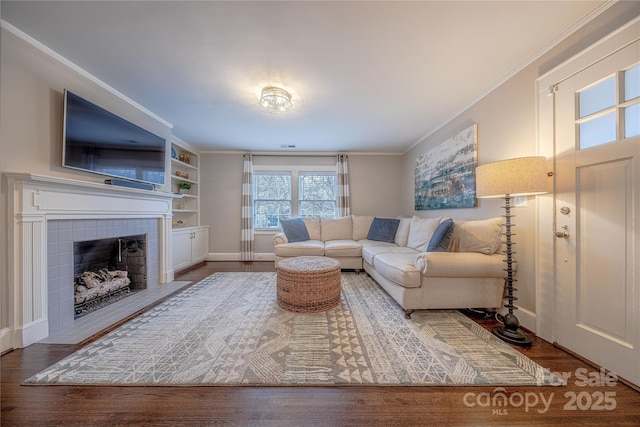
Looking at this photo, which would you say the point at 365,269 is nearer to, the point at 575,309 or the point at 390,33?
the point at 575,309

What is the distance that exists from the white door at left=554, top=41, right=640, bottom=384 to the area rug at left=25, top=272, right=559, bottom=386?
45 centimetres

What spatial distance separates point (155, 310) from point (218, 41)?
8.31 ft

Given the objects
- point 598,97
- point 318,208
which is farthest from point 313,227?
point 598,97

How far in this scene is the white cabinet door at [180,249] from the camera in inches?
142

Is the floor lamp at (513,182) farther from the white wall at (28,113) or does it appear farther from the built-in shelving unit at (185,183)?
the built-in shelving unit at (185,183)

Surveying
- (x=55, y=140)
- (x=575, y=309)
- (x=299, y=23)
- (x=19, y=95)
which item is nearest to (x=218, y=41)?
(x=299, y=23)

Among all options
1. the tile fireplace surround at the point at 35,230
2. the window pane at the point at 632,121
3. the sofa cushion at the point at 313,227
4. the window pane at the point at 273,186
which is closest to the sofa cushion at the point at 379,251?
the sofa cushion at the point at 313,227

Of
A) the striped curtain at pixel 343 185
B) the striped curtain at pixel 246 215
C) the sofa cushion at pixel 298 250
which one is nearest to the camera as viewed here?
the sofa cushion at pixel 298 250

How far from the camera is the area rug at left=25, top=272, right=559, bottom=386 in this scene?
4.31 ft

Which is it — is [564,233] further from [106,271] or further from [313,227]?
Answer: [106,271]

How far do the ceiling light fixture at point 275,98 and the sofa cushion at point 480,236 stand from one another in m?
2.33

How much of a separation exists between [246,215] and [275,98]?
9.48 ft

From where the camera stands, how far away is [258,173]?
4.80 meters

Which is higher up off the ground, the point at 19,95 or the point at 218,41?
the point at 218,41
